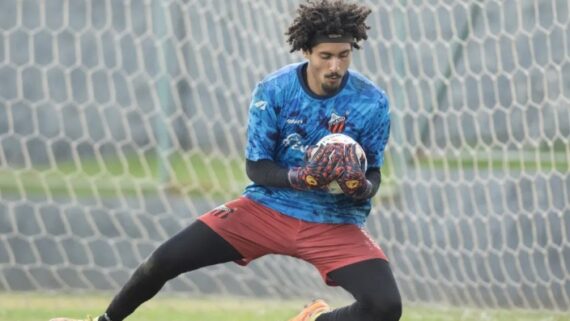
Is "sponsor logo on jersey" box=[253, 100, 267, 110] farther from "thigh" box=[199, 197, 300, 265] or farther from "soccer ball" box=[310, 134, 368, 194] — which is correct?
"thigh" box=[199, 197, 300, 265]

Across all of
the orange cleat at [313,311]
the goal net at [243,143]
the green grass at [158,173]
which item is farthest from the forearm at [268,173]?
the green grass at [158,173]

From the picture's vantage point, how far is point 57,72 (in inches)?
360

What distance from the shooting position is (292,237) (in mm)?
6066

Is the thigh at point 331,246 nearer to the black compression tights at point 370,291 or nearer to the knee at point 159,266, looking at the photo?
the black compression tights at point 370,291

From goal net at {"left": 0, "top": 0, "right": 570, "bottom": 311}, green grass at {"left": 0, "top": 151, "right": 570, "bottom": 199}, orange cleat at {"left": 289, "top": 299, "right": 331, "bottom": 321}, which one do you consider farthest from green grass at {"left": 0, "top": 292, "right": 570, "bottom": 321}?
orange cleat at {"left": 289, "top": 299, "right": 331, "bottom": 321}

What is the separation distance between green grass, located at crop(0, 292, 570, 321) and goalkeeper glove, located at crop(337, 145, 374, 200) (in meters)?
2.27

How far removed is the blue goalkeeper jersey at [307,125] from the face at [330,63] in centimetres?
9

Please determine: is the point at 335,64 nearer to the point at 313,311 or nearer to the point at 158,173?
the point at 313,311

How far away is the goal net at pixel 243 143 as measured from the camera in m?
8.40

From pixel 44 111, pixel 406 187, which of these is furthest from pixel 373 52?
pixel 44 111

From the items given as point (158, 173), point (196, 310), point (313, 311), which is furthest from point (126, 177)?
point (313, 311)

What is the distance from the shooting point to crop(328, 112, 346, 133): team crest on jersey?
599cm

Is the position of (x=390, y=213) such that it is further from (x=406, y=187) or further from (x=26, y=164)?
(x=26, y=164)

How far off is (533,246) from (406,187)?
32.6 inches
